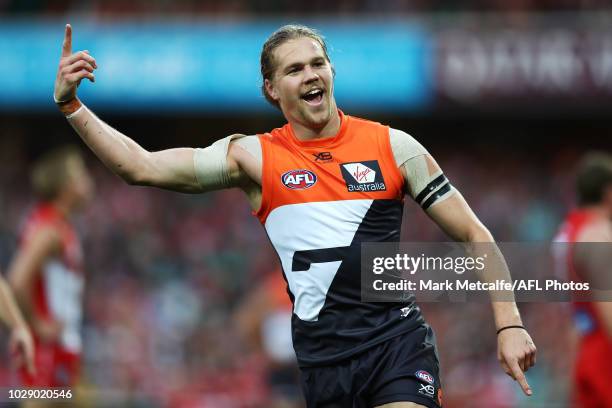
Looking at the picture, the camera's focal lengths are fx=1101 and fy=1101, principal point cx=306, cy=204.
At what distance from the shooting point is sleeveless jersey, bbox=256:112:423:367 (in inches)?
187

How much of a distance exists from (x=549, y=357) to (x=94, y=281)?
660 centimetres

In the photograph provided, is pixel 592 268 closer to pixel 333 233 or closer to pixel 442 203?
pixel 442 203

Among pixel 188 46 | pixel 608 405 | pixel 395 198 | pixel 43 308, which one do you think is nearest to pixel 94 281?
pixel 188 46

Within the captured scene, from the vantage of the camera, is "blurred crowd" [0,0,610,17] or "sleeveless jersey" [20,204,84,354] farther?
"blurred crowd" [0,0,610,17]

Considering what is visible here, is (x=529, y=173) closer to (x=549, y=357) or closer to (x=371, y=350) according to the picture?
(x=549, y=357)

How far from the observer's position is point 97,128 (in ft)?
15.9

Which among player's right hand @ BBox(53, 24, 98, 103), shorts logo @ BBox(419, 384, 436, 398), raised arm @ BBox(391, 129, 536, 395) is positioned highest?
player's right hand @ BBox(53, 24, 98, 103)

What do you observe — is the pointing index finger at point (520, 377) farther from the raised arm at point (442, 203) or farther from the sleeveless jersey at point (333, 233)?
the sleeveless jersey at point (333, 233)

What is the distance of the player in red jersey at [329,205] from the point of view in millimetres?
4715

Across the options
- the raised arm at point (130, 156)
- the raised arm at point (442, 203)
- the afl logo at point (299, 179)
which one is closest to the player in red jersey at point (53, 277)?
the raised arm at point (130, 156)

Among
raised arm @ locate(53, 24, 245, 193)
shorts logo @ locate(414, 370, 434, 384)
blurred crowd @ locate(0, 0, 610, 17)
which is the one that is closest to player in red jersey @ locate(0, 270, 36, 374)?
raised arm @ locate(53, 24, 245, 193)

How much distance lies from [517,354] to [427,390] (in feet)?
1.45

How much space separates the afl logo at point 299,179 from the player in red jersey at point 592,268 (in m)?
2.05

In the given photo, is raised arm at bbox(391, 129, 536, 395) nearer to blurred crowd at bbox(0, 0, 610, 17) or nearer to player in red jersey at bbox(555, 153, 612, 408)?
player in red jersey at bbox(555, 153, 612, 408)
